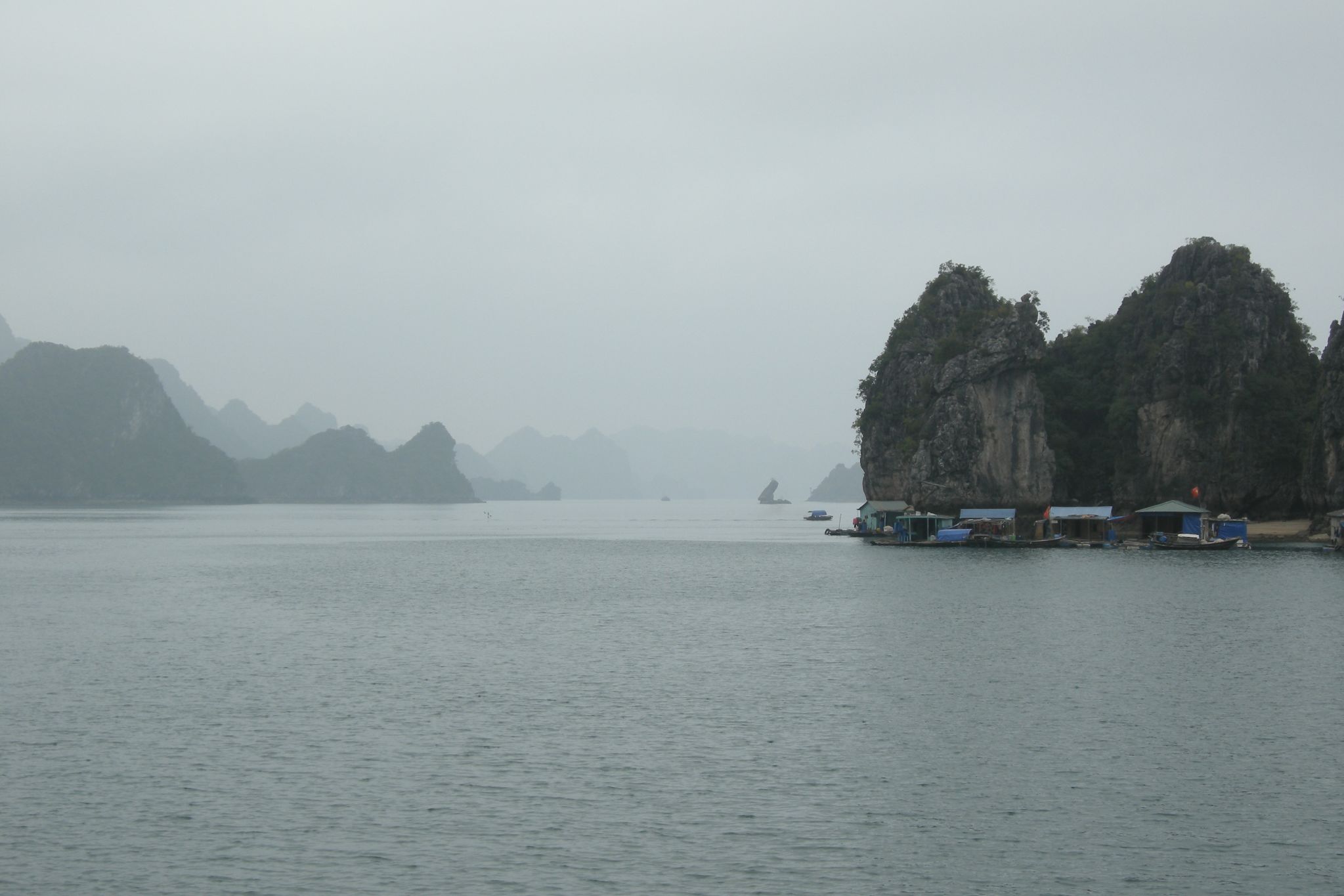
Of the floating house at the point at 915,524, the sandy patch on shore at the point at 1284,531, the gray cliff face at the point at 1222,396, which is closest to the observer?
the sandy patch on shore at the point at 1284,531

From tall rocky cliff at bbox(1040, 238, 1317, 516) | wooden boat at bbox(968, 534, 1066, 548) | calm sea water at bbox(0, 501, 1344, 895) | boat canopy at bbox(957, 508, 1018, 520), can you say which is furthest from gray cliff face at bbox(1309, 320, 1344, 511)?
calm sea water at bbox(0, 501, 1344, 895)

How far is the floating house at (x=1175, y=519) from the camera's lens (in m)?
107

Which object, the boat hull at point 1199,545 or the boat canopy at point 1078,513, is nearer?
the boat hull at point 1199,545

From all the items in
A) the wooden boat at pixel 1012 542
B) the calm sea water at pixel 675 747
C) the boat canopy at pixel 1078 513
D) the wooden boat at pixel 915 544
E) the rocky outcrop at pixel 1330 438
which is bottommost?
the calm sea water at pixel 675 747

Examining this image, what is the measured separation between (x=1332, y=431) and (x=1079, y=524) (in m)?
23.9

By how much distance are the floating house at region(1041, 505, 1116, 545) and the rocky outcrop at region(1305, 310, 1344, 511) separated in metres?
17.9

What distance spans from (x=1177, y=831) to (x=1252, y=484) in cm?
11307

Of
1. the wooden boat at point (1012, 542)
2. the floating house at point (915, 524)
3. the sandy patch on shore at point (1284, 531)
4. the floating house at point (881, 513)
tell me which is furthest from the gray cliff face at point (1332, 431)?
the floating house at point (881, 513)

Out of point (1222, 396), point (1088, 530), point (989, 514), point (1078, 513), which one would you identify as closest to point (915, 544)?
point (989, 514)

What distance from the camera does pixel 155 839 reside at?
67.5 feet

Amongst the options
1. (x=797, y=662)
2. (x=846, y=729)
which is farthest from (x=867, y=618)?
(x=846, y=729)

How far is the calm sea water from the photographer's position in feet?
63.5

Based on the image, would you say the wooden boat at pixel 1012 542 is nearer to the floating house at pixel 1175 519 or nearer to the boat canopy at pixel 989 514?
the boat canopy at pixel 989 514

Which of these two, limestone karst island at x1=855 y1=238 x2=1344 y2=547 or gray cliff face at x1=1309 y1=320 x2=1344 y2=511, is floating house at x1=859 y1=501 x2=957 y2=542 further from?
gray cliff face at x1=1309 y1=320 x2=1344 y2=511
